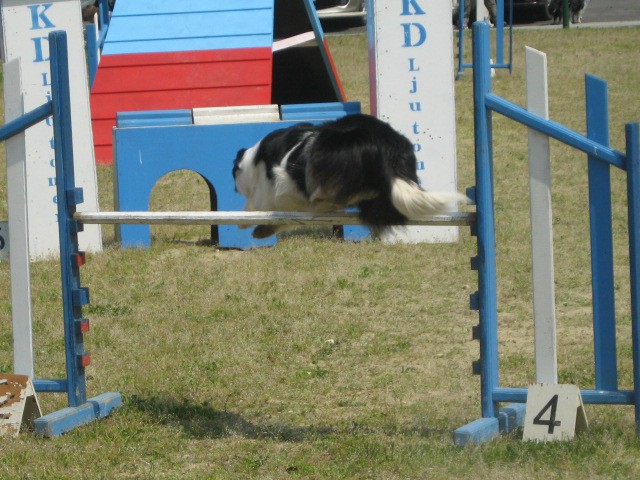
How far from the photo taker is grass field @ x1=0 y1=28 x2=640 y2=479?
12.6ft

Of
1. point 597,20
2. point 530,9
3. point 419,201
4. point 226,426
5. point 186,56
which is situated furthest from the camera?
point 530,9

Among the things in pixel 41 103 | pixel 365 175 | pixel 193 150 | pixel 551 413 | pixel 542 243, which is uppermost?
pixel 41 103

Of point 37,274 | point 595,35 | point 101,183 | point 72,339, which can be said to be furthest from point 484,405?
point 595,35

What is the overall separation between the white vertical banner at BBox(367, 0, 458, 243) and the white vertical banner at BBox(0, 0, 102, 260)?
213cm

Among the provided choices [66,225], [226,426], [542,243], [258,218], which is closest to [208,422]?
[226,426]

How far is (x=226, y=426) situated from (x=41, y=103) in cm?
380

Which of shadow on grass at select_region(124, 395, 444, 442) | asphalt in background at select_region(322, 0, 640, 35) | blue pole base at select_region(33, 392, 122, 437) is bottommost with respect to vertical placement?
shadow on grass at select_region(124, 395, 444, 442)

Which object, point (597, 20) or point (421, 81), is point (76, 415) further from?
point (597, 20)

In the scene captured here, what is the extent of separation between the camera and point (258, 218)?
415 centimetres

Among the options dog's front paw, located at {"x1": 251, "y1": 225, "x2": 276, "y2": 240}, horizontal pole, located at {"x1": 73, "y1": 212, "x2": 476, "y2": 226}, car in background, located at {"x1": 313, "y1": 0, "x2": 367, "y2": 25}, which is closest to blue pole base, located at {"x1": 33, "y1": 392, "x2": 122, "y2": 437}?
horizontal pole, located at {"x1": 73, "y1": 212, "x2": 476, "y2": 226}

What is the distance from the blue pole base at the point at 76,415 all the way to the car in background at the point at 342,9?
15.8 meters

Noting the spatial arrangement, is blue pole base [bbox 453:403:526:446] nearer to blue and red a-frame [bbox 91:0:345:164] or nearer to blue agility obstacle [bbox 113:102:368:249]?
blue agility obstacle [bbox 113:102:368:249]

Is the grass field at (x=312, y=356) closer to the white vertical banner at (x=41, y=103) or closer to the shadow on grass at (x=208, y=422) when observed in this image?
the shadow on grass at (x=208, y=422)

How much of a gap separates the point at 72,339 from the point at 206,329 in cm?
141
